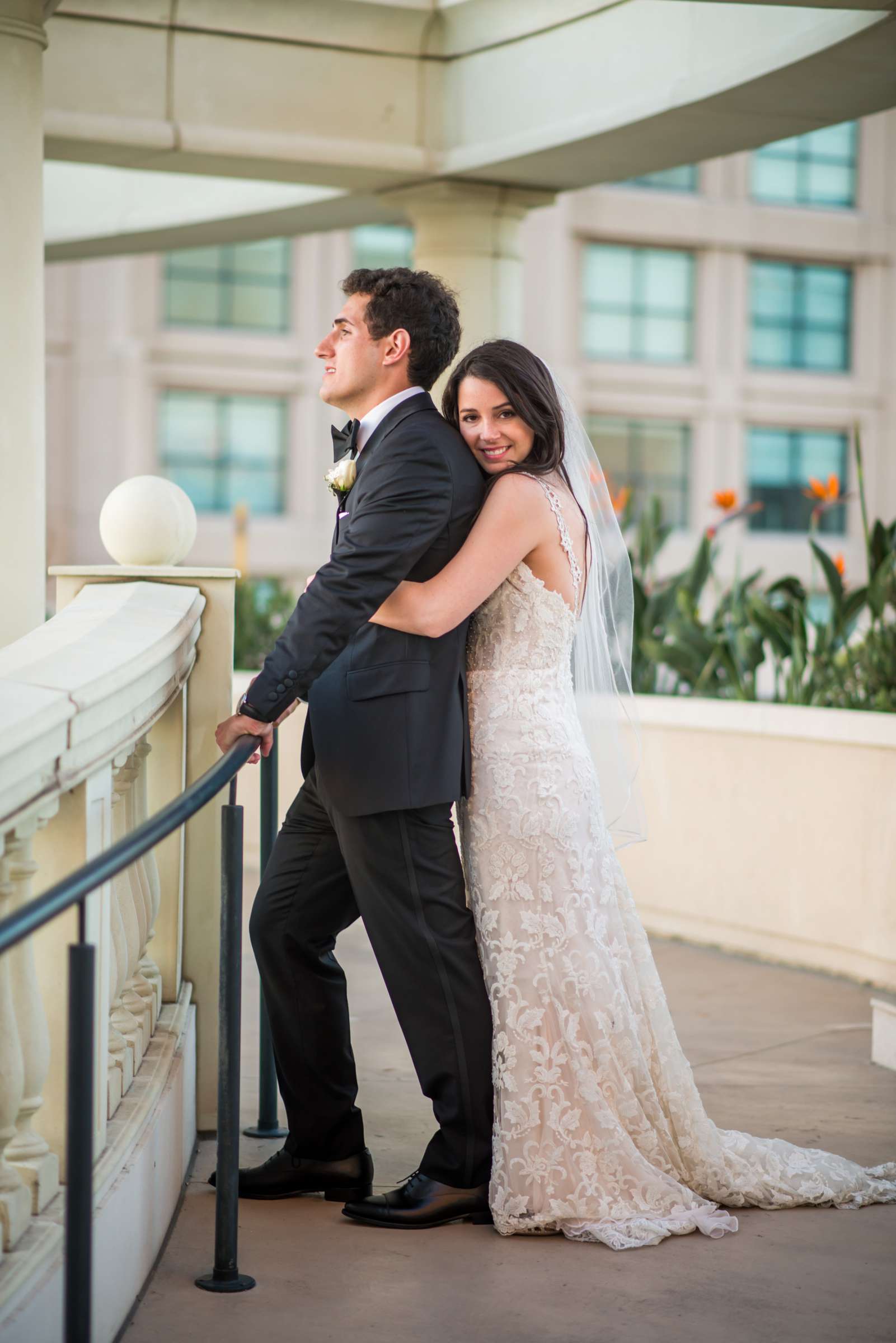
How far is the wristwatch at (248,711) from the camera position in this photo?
305cm

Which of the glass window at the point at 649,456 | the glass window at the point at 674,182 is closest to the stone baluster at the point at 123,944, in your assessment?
the glass window at the point at 649,456

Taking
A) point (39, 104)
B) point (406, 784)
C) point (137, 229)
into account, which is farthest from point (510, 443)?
point (137, 229)

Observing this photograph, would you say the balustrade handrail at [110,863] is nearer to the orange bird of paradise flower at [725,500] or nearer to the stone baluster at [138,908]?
the stone baluster at [138,908]

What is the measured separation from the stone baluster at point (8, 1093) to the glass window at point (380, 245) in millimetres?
31238

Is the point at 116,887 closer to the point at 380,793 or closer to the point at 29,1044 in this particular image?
the point at 380,793

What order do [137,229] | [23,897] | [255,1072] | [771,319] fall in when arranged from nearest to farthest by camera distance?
[23,897] < [255,1072] < [137,229] < [771,319]

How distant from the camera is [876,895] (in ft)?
18.8

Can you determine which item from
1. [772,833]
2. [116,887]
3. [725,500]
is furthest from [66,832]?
[725,500]

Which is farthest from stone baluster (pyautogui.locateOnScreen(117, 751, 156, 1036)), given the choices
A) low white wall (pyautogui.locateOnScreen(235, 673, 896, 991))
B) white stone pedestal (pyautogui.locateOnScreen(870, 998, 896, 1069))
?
low white wall (pyautogui.locateOnScreen(235, 673, 896, 991))

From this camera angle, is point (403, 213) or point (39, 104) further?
point (403, 213)

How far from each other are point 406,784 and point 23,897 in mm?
976

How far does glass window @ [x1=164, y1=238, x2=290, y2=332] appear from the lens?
107 ft

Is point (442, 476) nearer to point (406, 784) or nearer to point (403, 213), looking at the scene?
point (406, 784)

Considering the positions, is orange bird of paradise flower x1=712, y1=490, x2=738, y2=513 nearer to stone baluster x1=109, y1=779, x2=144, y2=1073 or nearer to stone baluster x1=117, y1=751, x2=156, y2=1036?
stone baluster x1=117, y1=751, x2=156, y2=1036
